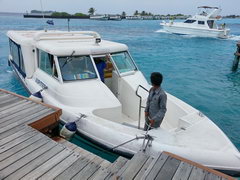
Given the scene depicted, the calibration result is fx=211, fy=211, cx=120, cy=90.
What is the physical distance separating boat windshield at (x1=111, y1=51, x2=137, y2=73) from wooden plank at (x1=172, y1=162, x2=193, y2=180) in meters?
3.63

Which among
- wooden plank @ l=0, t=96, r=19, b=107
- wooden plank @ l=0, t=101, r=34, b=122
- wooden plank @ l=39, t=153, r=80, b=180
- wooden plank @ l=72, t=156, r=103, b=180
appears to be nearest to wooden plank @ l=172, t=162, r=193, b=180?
wooden plank @ l=72, t=156, r=103, b=180

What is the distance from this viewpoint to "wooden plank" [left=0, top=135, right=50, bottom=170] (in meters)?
3.33

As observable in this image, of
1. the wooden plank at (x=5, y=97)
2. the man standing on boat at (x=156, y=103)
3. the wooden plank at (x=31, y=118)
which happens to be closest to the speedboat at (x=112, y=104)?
the man standing on boat at (x=156, y=103)

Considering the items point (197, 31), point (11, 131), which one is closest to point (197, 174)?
point (11, 131)

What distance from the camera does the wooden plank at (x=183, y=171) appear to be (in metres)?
2.91

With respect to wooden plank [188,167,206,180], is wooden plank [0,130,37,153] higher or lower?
lower

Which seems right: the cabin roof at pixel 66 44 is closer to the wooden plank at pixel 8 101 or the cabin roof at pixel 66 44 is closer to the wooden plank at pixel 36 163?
the wooden plank at pixel 8 101

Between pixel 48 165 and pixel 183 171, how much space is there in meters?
2.04

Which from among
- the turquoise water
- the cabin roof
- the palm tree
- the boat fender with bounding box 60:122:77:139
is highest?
the palm tree

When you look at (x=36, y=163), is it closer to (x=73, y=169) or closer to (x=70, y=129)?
(x=73, y=169)

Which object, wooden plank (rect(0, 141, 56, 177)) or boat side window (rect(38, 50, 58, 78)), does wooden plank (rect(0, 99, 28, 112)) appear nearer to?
boat side window (rect(38, 50, 58, 78))

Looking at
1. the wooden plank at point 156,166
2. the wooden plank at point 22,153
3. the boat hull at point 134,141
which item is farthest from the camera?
the boat hull at point 134,141

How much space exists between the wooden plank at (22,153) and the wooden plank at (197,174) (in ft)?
8.40

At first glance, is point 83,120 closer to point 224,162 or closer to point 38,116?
point 38,116
